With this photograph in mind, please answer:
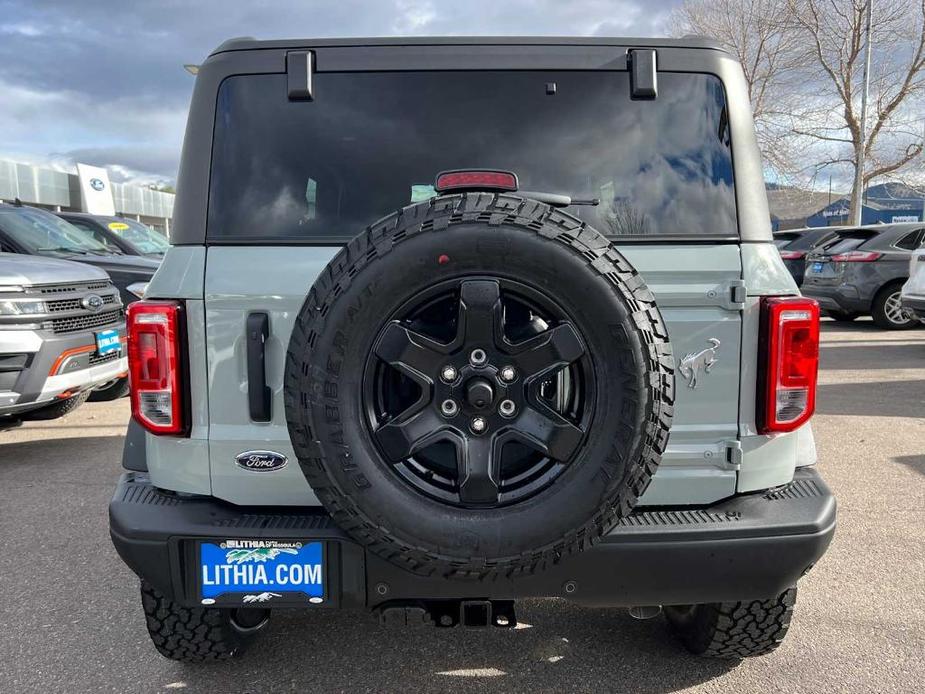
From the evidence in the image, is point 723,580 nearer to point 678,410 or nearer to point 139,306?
point 678,410

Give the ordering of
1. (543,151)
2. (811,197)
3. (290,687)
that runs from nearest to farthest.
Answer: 1. (543,151)
2. (290,687)
3. (811,197)

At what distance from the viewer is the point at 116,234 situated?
29.7 ft

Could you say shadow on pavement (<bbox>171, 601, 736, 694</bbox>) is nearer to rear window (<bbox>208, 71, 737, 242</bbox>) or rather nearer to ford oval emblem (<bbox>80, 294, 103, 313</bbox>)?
rear window (<bbox>208, 71, 737, 242</bbox>)

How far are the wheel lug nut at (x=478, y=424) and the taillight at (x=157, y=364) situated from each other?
0.87 m

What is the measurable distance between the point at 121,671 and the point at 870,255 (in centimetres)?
1152

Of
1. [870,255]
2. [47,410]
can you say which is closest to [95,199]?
[47,410]

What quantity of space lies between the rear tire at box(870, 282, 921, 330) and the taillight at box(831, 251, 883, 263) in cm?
57

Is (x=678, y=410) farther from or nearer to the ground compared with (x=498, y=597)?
farther from the ground

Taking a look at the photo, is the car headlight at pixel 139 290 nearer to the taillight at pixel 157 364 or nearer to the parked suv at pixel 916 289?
the taillight at pixel 157 364

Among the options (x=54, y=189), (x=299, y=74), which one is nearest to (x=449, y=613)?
(x=299, y=74)

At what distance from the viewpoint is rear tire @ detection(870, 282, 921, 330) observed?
36.8 feet

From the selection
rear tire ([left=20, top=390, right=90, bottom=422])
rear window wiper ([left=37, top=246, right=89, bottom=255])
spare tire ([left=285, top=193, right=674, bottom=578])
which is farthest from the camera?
rear window wiper ([left=37, top=246, right=89, bottom=255])

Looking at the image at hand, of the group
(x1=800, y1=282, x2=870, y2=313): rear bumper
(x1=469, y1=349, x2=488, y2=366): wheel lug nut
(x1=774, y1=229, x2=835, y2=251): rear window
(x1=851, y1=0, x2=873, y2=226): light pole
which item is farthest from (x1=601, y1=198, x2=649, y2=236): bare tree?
(x1=851, y1=0, x2=873, y2=226): light pole

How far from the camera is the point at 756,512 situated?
207cm
